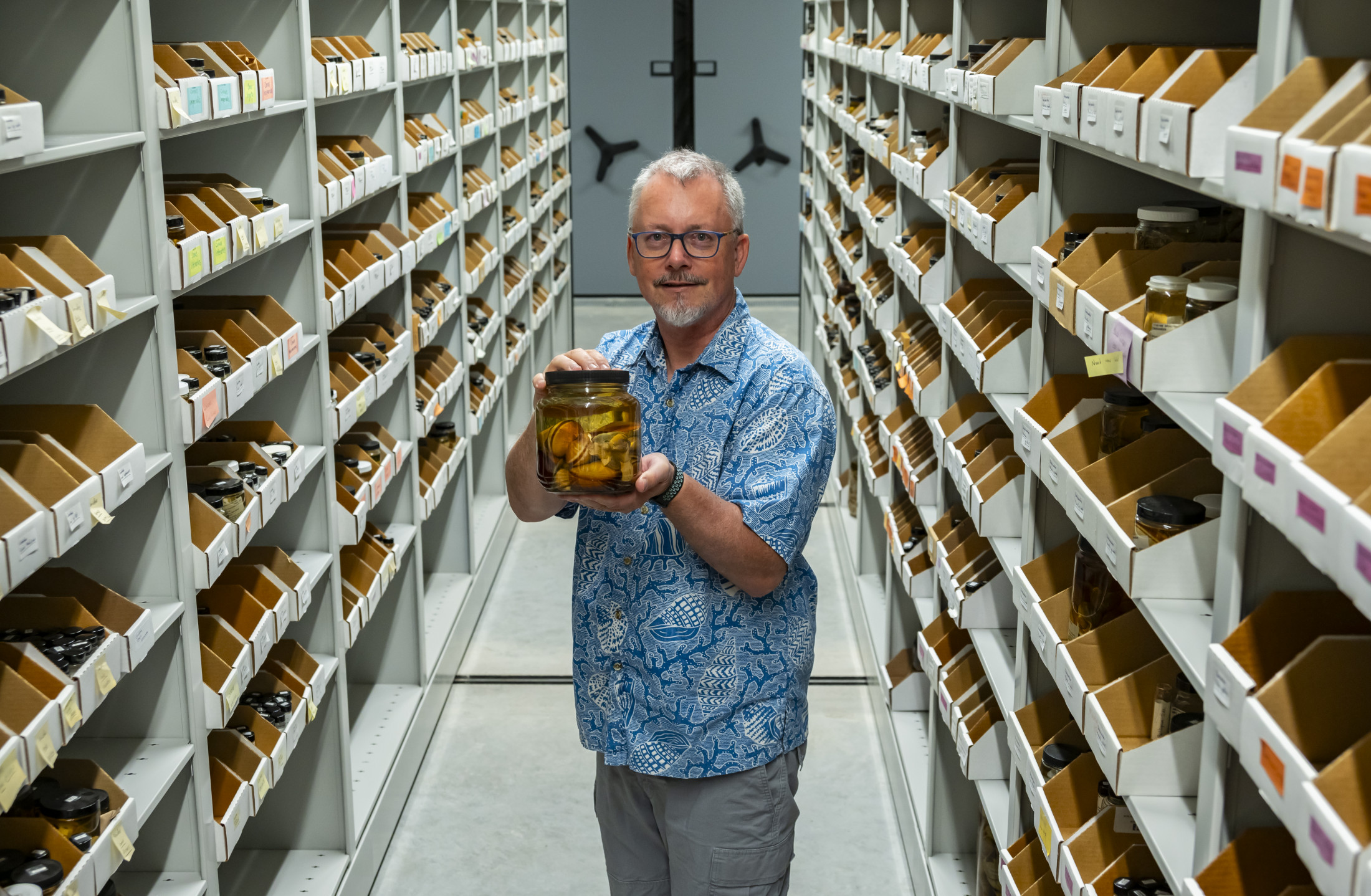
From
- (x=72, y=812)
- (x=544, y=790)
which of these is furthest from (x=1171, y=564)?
(x=544, y=790)

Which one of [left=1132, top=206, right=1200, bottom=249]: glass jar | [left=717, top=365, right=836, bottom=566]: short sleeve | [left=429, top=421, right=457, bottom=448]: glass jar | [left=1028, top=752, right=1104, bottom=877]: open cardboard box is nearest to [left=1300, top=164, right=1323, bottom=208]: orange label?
[left=1132, top=206, right=1200, bottom=249]: glass jar

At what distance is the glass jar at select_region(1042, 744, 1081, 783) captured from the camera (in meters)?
2.47

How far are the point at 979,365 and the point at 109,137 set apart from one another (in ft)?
5.99

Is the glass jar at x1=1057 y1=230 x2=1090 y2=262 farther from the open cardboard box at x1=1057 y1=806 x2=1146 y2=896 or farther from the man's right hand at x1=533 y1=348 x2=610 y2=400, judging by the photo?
the open cardboard box at x1=1057 y1=806 x2=1146 y2=896

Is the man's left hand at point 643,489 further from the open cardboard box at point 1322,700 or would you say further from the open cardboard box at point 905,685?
the open cardboard box at point 905,685

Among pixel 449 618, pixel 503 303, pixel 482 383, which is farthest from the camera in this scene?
pixel 503 303

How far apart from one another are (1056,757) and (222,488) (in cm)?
175

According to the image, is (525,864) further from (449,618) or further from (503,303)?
(503,303)

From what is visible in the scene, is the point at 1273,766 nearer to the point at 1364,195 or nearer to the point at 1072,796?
the point at 1364,195

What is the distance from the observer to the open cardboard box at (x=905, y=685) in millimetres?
4566

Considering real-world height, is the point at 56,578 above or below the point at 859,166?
below

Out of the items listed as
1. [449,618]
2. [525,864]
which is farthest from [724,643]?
[449,618]

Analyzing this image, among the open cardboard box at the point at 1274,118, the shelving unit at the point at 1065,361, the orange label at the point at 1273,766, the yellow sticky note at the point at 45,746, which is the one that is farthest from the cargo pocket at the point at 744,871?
the open cardboard box at the point at 1274,118

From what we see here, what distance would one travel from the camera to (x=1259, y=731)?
1.43 metres
